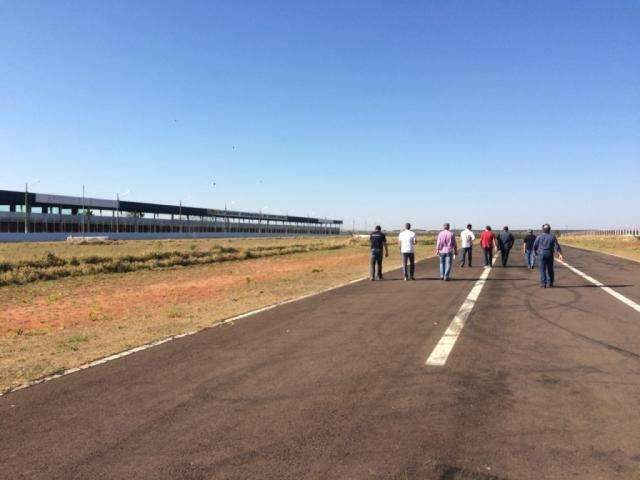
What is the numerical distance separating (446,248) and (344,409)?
1372 cm

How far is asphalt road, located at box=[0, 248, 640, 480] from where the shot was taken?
417cm

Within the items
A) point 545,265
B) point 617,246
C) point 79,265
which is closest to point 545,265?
point 545,265

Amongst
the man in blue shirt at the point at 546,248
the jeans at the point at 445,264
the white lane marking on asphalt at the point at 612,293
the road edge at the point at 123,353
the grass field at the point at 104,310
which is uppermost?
the man in blue shirt at the point at 546,248

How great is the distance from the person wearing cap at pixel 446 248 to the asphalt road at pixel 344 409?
28.2 feet

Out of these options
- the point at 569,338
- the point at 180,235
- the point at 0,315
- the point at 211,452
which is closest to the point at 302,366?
the point at 211,452

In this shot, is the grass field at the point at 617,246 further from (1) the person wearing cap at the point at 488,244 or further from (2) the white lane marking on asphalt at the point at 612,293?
(2) the white lane marking on asphalt at the point at 612,293

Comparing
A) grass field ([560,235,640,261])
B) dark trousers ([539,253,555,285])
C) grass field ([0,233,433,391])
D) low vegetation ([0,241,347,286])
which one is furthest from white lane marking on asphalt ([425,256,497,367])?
grass field ([560,235,640,261])

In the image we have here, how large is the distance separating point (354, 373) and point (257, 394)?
1322 mm

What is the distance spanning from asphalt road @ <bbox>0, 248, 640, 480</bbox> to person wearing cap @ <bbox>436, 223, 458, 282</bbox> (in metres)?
8.59

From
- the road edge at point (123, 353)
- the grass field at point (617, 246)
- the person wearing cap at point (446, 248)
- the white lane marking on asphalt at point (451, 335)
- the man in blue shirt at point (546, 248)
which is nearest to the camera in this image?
the road edge at point (123, 353)

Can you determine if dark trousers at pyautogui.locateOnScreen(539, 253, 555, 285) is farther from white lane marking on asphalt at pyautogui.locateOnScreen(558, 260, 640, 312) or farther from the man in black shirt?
the man in black shirt

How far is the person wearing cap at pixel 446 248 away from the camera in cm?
1831

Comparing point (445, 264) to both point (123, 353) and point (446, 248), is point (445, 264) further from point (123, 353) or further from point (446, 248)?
point (123, 353)

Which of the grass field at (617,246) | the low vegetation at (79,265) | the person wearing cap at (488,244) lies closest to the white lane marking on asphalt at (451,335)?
the person wearing cap at (488,244)
